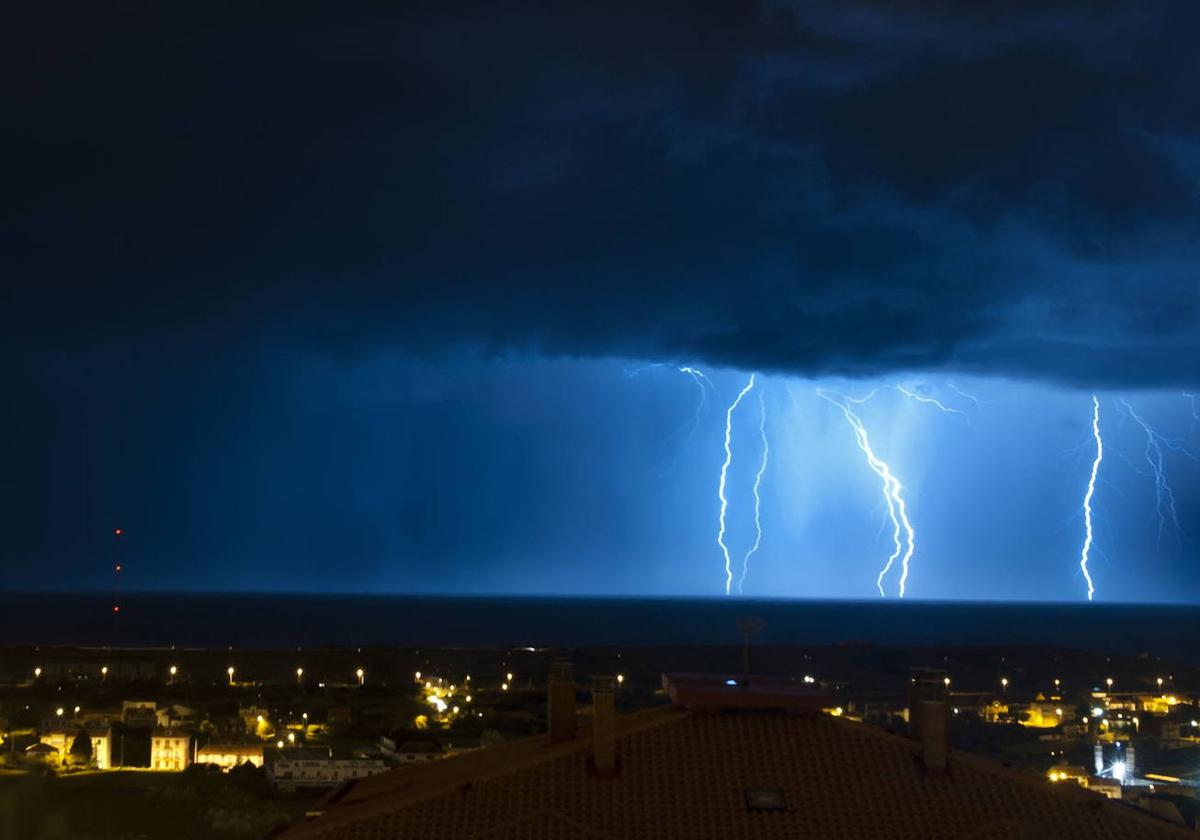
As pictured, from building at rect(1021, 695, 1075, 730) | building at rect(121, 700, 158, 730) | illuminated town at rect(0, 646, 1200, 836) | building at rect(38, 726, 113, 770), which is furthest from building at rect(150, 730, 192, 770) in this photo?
building at rect(1021, 695, 1075, 730)

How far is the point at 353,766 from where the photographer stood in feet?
114

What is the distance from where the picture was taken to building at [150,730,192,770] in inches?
1566

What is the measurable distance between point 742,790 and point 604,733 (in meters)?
1.36

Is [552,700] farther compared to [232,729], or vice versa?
[232,729]

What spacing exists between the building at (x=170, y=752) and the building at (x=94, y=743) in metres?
1.27

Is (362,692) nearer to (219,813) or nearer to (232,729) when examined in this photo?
(232,729)

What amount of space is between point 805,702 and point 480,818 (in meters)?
3.65

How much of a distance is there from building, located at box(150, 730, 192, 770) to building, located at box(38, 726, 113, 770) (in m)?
1.27

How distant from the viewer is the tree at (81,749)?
3928 centimetres

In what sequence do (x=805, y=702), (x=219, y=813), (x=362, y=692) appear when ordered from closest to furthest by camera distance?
1. (x=805, y=702)
2. (x=219, y=813)
3. (x=362, y=692)

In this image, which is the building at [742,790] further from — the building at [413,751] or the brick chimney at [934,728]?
the building at [413,751]

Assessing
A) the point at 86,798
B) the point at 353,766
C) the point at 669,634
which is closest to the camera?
the point at 86,798

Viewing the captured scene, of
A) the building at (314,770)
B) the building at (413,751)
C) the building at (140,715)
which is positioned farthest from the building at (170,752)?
the building at (413,751)

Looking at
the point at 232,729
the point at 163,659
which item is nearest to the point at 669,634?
the point at 163,659
